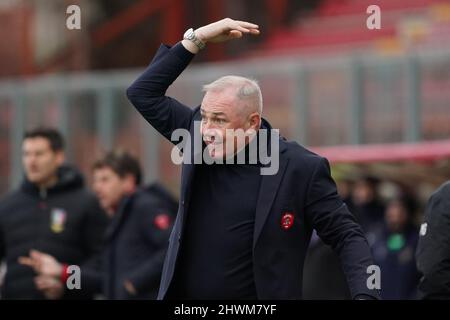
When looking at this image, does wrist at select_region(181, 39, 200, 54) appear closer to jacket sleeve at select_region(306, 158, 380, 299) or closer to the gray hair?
the gray hair

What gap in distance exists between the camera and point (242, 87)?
6.16m

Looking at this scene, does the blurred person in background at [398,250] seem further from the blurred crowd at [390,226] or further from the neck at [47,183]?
the neck at [47,183]

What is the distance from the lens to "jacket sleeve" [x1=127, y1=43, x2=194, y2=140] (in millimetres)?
6289

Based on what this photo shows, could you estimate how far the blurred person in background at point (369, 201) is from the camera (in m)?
13.2

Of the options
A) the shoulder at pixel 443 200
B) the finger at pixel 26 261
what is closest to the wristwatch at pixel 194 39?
the shoulder at pixel 443 200

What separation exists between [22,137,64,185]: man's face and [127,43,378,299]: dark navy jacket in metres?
3.69

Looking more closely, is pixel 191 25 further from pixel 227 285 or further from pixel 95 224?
pixel 227 285

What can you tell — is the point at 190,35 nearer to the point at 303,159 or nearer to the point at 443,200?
the point at 303,159

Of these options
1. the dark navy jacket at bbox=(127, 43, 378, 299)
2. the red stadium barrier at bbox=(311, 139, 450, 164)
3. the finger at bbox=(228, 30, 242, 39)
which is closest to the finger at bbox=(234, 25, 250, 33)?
the finger at bbox=(228, 30, 242, 39)

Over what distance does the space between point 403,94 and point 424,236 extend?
728 centimetres

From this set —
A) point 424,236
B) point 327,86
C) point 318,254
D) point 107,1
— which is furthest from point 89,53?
point 424,236

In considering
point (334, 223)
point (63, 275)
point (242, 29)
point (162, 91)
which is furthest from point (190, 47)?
point (63, 275)

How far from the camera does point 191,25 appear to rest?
68.0 feet

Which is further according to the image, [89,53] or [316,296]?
[89,53]
